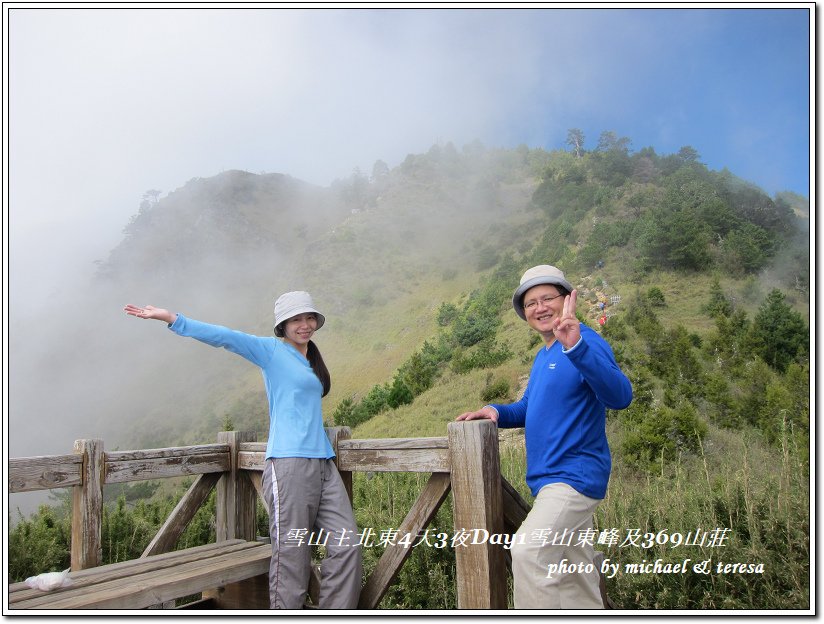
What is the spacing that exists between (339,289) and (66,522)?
1281 inches

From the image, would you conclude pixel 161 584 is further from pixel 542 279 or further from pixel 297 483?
pixel 542 279

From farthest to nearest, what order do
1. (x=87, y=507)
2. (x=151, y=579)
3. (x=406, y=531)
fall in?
(x=87, y=507) → (x=406, y=531) → (x=151, y=579)

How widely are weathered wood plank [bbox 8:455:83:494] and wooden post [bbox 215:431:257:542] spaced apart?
76cm

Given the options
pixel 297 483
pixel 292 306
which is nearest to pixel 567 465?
pixel 297 483

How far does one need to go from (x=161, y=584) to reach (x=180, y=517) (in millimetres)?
889

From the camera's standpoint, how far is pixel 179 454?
3.21 metres

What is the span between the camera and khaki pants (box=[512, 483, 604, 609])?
2062mm

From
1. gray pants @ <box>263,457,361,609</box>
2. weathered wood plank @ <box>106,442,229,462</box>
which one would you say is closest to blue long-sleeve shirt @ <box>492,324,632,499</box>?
gray pants @ <box>263,457,361,609</box>

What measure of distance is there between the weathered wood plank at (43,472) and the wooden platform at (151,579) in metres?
0.38

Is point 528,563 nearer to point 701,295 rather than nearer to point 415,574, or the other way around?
point 415,574

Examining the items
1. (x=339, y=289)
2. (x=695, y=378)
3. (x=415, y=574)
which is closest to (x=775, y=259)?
(x=695, y=378)

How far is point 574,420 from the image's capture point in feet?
7.01

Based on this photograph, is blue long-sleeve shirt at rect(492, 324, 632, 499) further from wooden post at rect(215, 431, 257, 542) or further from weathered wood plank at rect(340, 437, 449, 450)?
wooden post at rect(215, 431, 257, 542)

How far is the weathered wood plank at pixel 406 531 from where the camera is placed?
2604 millimetres
